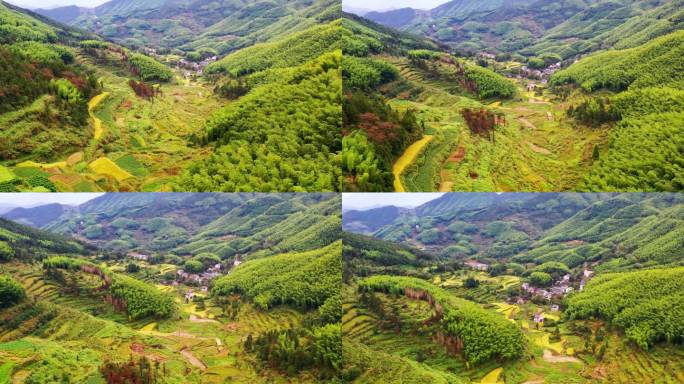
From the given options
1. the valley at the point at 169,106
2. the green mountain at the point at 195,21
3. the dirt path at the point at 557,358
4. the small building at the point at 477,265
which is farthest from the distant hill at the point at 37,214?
the dirt path at the point at 557,358

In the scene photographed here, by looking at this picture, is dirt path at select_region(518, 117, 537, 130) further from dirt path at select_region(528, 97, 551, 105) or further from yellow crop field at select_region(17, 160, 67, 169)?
yellow crop field at select_region(17, 160, 67, 169)

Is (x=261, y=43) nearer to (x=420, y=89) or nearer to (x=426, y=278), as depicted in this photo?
(x=420, y=89)

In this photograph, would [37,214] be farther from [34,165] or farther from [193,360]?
[193,360]

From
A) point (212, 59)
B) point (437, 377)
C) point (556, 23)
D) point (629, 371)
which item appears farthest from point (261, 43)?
point (629, 371)

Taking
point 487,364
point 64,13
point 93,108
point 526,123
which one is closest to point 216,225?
point 93,108

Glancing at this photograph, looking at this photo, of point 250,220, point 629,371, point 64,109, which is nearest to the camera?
point 64,109

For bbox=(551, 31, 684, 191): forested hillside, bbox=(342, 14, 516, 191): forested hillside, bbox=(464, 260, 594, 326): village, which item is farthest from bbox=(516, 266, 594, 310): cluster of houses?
Result: bbox=(342, 14, 516, 191): forested hillside
